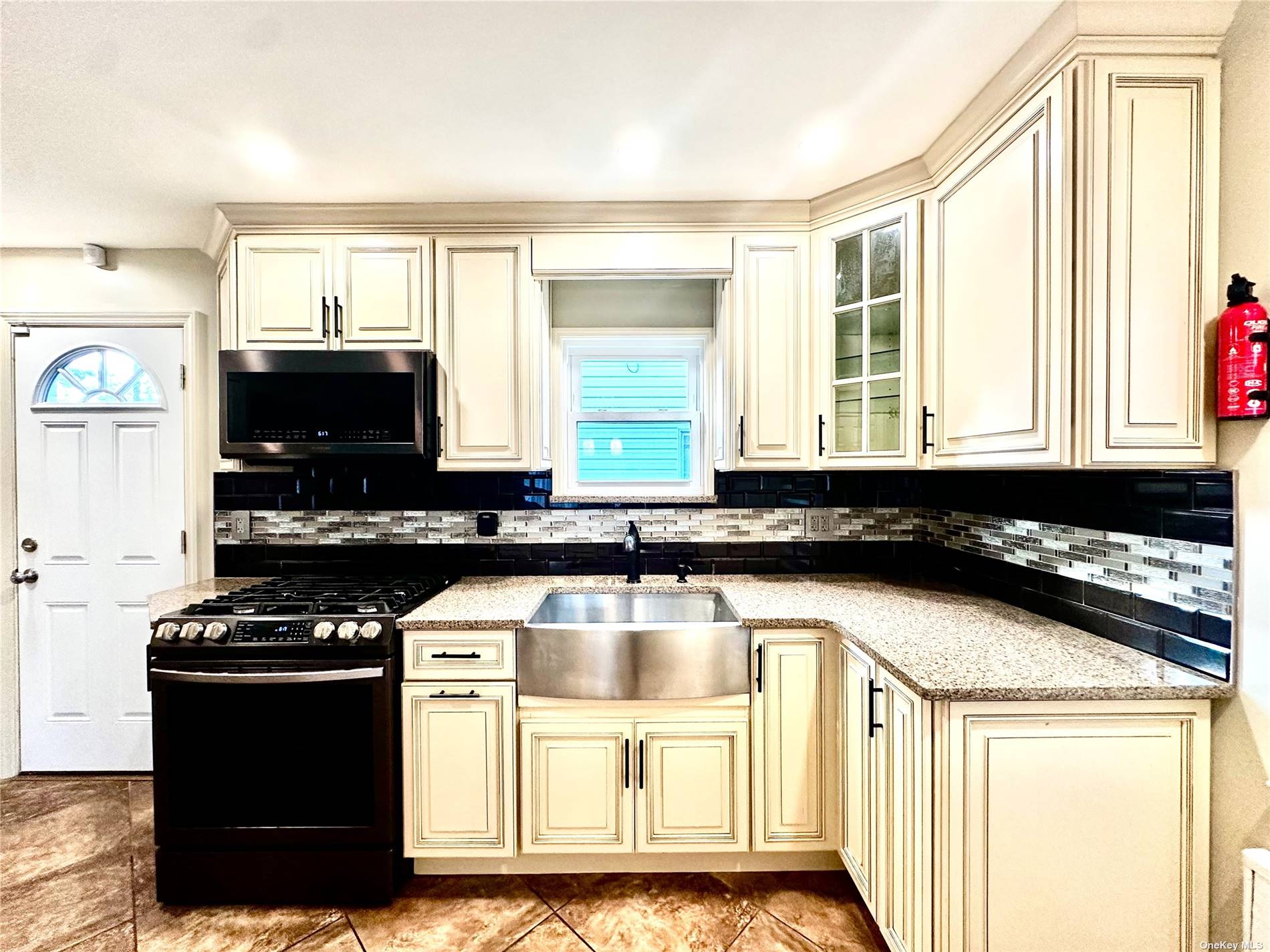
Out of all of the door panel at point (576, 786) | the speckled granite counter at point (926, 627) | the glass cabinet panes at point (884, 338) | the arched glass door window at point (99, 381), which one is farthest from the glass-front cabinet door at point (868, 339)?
the arched glass door window at point (99, 381)

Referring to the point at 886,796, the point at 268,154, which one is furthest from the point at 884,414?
the point at 268,154

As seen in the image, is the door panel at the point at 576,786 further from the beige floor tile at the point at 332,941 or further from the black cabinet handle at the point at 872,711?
the black cabinet handle at the point at 872,711

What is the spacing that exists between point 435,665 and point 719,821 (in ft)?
3.45

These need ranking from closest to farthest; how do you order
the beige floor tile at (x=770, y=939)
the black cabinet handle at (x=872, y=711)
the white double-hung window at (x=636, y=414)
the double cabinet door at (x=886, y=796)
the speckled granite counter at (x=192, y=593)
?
the double cabinet door at (x=886, y=796)
the black cabinet handle at (x=872, y=711)
the beige floor tile at (x=770, y=939)
the speckled granite counter at (x=192, y=593)
the white double-hung window at (x=636, y=414)

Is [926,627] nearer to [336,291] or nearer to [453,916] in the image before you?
[453,916]

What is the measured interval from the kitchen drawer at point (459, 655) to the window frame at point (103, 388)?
6.07ft

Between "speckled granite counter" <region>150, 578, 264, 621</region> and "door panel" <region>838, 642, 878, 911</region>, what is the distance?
2.26 m

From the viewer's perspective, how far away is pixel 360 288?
2.13 m

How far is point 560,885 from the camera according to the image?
1.83m

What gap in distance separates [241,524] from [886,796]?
8.94 ft

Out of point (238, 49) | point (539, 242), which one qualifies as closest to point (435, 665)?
point (539, 242)

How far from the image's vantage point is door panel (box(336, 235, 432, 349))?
7.00 feet

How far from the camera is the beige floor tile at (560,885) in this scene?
1.78m

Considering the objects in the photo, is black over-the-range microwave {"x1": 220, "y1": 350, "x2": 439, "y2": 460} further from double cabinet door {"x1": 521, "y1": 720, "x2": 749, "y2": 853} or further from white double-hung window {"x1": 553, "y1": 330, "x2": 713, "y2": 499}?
double cabinet door {"x1": 521, "y1": 720, "x2": 749, "y2": 853}
